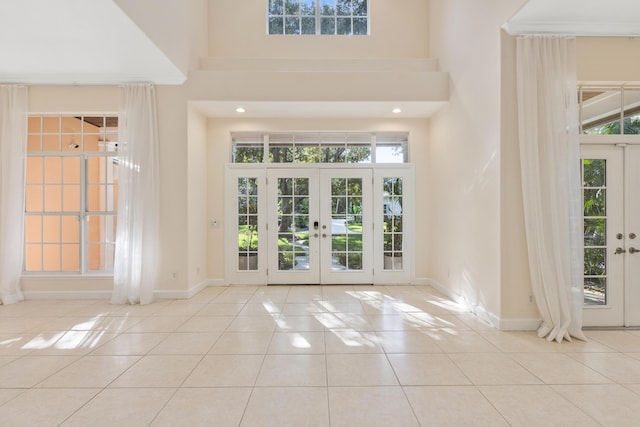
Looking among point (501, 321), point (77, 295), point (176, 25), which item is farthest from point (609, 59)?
point (77, 295)

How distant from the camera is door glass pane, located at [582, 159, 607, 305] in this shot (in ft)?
13.4

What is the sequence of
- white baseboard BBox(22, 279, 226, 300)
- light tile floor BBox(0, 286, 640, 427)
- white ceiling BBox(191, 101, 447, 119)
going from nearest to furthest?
light tile floor BBox(0, 286, 640, 427), white baseboard BBox(22, 279, 226, 300), white ceiling BBox(191, 101, 447, 119)

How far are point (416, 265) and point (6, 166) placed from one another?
261 inches

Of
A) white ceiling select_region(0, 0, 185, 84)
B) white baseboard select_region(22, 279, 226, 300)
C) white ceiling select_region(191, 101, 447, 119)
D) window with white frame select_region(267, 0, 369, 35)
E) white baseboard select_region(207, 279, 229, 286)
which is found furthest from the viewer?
window with white frame select_region(267, 0, 369, 35)

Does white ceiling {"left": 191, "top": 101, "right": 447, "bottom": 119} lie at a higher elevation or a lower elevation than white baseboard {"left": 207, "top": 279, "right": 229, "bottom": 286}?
higher

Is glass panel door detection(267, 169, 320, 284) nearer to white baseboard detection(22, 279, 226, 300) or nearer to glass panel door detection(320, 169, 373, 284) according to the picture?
glass panel door detection(320, 169, 373, 284)

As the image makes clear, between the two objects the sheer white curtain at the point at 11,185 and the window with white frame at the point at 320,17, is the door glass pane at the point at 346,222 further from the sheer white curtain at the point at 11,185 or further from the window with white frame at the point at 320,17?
the sheer white curtain at the point at 11,185

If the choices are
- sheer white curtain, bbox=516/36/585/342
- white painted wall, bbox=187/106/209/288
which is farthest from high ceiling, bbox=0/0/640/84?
white painted wall, bbox=187/106/209/288

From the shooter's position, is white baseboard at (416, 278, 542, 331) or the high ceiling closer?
the high ceiling

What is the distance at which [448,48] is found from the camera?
216 inches

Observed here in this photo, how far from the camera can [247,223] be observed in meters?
6.45

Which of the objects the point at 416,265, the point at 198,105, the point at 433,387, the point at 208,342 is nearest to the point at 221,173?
the point at 198,105

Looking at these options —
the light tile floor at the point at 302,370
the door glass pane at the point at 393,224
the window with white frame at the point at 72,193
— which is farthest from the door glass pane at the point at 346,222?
the window with white frame at the point at 72,193

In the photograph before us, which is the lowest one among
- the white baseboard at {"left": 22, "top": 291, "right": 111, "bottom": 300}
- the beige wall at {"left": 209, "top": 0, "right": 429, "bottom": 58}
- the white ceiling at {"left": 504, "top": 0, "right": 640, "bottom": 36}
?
the white baseboard at {"left": 22, "top": 291, "right": 111, "bottom": 300}
